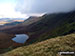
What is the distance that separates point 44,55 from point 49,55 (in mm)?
1266

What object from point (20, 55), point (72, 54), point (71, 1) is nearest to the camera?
point (72, 54)

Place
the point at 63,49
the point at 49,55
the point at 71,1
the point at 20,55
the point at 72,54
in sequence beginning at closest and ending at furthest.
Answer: the point at 72,54 → the point at 49,55 → the point at 63,49 → the point at 20,55 → the point at 71,1

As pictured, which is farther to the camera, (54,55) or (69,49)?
(69,49)

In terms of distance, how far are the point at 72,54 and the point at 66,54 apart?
1.18 metres

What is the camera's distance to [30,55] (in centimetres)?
2661

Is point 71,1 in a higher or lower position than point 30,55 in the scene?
higher

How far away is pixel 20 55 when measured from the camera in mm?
27719

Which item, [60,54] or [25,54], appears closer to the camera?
[60,54]

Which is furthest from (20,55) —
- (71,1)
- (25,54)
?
(71,1)

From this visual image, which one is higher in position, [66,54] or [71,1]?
[71,1]

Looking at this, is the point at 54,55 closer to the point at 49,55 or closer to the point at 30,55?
the point at 49,55

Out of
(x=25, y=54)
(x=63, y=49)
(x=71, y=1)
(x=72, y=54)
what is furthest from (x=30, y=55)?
(x=71, y=1)

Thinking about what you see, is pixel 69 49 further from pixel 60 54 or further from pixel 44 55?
pixel 44 55

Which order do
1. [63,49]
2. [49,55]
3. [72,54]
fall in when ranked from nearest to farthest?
[72,54] → [49,55] → [63,49]
